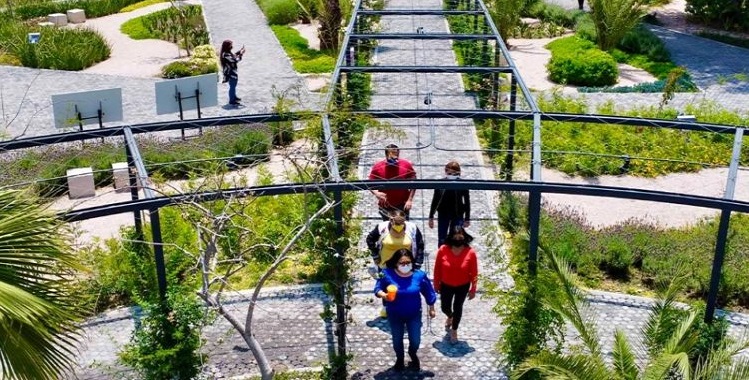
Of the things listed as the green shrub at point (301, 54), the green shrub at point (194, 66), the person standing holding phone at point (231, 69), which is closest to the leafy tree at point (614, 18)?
the green shrub at point (301, 54)

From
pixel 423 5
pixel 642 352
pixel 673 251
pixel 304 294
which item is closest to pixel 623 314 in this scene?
pixel 642 352

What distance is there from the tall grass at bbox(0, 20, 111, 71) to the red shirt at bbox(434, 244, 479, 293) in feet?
56.6

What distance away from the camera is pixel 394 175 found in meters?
10.8

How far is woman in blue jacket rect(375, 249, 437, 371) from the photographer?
866 cm

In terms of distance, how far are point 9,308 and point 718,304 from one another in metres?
8.27

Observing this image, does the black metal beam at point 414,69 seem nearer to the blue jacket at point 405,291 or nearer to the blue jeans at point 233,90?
the blue jacket at point 405,291

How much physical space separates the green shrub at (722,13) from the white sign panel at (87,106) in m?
18.5

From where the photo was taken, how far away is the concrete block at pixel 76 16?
29156mm

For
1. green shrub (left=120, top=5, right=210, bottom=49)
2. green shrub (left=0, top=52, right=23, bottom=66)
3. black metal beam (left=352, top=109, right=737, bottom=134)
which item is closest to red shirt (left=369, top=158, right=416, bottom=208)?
black metal beam (left=352, top=109, right=737, bottom=134)

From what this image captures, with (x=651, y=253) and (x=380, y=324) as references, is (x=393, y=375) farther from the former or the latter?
(x=651, y=253)

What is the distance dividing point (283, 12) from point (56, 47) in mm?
7338

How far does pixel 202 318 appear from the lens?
8.44 meters

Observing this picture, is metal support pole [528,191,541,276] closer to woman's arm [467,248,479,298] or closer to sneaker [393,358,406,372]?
woman's arm [467,248,479,298]

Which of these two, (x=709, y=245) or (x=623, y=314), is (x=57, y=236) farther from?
(x=709, y=245)
